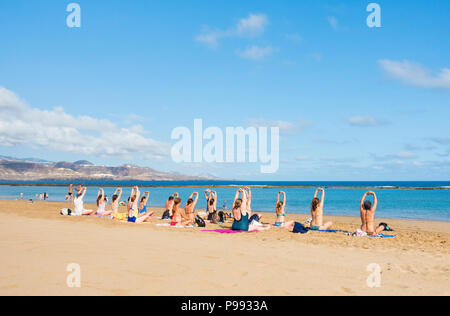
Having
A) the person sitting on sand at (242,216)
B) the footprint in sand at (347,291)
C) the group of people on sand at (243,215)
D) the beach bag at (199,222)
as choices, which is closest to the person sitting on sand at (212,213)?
the group of people on sand at (243,215)

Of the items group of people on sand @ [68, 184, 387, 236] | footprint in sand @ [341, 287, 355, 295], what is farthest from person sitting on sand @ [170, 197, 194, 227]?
footprint in sand @ [341, 287, 355, 295]

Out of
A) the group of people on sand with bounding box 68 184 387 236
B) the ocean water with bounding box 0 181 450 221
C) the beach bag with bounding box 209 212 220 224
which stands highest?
the group of people on sand with bounding box 68 184 387 236

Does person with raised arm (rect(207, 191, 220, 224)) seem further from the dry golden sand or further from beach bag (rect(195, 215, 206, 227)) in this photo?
the dry golden sand

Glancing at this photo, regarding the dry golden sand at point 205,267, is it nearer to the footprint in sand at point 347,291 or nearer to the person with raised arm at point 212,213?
the footprint in sand at point 347,291

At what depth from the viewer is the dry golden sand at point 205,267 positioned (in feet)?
17.4

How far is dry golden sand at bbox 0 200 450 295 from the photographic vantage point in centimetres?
531

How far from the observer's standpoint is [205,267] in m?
6.66

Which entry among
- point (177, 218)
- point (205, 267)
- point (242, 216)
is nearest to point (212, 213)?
point (177, 218)

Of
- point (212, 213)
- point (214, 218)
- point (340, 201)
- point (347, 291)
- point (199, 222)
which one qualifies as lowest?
point (340, 201)

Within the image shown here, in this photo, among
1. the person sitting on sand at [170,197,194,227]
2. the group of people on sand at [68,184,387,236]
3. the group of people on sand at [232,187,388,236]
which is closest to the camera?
the group of people on sand at [232,187,388,236]

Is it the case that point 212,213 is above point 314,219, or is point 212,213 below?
below

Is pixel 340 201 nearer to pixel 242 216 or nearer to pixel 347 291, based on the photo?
pixel 242 216
